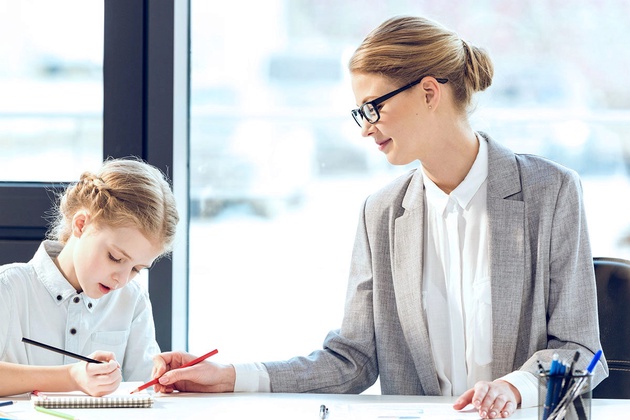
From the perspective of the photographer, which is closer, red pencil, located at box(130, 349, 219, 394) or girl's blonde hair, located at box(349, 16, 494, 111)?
red pencil, located at box(130, 349, 219, 394)

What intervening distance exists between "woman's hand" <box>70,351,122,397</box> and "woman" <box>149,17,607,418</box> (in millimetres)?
292

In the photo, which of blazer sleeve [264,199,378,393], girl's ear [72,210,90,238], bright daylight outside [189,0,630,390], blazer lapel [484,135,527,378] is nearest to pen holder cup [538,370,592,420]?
blazer lapel [484,135,527,378]

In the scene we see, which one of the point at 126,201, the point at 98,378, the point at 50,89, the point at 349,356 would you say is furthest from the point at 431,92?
the point at 50,89

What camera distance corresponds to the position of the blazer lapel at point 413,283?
1997 mm

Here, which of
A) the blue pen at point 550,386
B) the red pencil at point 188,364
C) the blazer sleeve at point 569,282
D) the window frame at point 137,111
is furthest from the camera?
the window frame at point 137,111

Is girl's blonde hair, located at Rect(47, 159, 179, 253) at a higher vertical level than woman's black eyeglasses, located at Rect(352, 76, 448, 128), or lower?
lower

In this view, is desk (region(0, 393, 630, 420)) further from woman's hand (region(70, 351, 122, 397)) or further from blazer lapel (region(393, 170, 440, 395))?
blazer lapel (region(393, 170, 440, 395))

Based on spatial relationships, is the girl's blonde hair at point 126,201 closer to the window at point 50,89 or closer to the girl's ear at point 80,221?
the girl's ear at point 80,221

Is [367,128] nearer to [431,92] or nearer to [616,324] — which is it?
[431,92]

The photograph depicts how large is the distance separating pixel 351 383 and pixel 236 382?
318 mm

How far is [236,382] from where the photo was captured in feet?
6.03

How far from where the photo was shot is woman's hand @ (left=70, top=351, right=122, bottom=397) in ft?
5.53

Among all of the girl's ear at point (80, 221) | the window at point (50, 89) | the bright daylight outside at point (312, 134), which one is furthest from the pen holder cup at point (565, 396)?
the window at point (50, 89)

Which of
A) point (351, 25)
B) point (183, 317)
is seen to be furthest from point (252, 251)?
point (351, 25)
